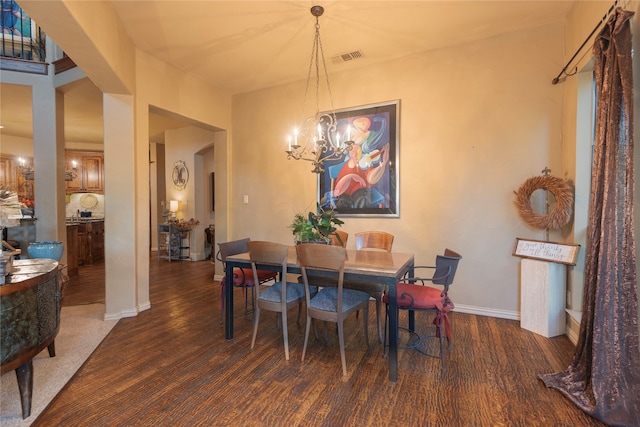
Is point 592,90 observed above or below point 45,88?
below

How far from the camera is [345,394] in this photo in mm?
1939

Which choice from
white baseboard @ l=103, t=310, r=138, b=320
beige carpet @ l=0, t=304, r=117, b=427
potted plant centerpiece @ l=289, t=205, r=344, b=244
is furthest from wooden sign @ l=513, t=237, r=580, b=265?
white baseboard @ l=103, t=310, r=138, b=320

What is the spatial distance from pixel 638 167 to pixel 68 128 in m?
9.16

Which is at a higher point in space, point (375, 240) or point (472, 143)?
point (472, 143)

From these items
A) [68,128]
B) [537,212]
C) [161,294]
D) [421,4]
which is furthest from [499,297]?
[68,128]

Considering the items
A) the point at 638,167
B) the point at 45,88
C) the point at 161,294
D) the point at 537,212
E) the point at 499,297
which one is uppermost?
the point at 45,88

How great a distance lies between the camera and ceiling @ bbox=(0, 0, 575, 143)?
9.12 feet

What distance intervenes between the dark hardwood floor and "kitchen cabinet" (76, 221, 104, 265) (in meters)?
4.21

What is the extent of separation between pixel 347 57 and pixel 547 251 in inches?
120

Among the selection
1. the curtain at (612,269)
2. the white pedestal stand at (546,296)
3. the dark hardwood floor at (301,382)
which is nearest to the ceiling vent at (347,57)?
the curtain at (612,269)

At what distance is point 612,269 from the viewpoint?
1.77 m

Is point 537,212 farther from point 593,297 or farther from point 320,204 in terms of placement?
point 320,204

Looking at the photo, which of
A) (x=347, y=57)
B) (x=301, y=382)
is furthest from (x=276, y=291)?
(x=347, y=57)

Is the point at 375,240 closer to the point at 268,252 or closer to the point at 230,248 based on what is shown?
the point at 268,252
